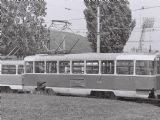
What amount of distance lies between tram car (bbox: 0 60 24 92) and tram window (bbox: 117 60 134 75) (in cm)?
844

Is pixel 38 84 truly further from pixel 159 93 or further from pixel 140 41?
pixel 140 41

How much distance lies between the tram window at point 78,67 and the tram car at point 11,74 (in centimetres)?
545

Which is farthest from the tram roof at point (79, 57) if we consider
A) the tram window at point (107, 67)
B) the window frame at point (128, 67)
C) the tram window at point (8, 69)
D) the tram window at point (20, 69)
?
the tram window at point (8, 69)

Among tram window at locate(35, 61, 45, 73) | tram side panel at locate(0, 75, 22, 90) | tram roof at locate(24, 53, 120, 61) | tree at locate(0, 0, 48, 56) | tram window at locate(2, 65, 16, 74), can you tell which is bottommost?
tram side panel at locate(0, 75, 22, 90)

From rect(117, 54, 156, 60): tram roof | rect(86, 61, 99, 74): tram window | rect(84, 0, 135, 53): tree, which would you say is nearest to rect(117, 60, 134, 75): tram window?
rect(117, 54, 156, 60): tram roof

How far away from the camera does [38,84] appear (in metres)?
26.8

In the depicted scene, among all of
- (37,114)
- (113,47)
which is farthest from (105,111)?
(113,47)

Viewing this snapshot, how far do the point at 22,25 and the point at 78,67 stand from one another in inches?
607

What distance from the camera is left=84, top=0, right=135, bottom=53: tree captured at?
45.4m

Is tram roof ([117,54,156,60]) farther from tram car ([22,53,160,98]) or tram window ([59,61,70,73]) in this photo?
tram window ([59,61,70,73])

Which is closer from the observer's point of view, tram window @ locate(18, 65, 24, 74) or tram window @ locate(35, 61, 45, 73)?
tram window @ locate(35, 61, 45, 73)

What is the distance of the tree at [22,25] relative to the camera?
1528 inches

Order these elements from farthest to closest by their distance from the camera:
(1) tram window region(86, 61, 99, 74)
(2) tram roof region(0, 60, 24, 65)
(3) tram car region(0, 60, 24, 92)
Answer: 1. (2) tram roof region(0, 60, 24, 65)
2. (3) tram car region(0, 60, 24, 92)
3. (1) tram window region(86, 61, 99, 74)

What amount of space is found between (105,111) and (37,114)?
2.88 metres
